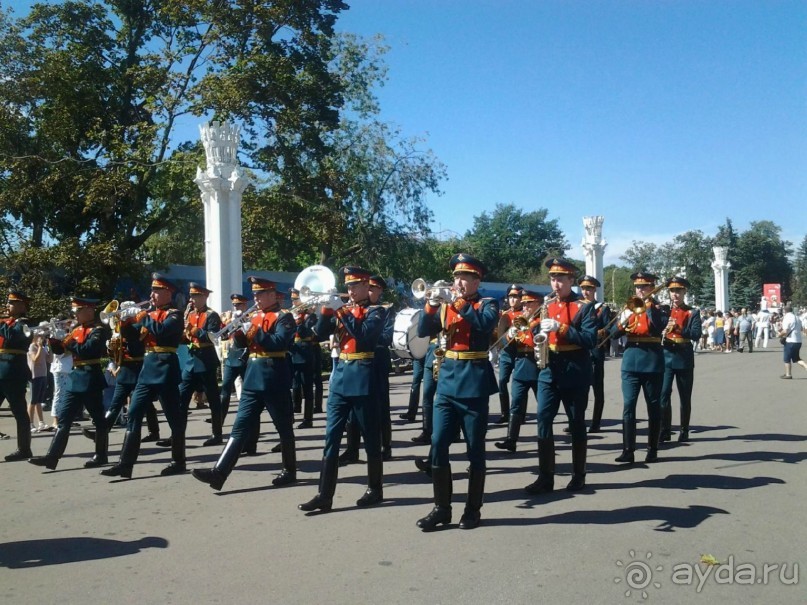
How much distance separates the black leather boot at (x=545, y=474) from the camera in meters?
6.88

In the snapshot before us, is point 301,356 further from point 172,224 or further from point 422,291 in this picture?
point 172,224

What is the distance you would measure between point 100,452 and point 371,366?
3756 millimetres

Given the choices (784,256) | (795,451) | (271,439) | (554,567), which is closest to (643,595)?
(554,567)

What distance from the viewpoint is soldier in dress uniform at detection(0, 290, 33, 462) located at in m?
8.80

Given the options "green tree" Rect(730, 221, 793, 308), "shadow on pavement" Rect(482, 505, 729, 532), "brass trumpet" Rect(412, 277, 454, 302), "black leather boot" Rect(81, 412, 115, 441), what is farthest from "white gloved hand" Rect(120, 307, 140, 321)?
"green tree" Rect(730, 221, 793, 308)

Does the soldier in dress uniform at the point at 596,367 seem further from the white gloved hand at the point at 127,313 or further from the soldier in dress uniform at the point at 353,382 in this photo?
the white gloved hand at the point at 127,313

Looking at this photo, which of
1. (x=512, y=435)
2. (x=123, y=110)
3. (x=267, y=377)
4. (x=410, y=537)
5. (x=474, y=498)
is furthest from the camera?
(x=123, y=110)

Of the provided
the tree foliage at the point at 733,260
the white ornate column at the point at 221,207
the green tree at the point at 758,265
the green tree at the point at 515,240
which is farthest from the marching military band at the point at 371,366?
the green tree at the point at 515,240

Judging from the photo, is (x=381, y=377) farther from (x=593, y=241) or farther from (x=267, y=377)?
(x=593, y=241)

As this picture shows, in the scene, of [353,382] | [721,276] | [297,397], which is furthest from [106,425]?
[721,276]

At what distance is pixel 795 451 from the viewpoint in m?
8.86

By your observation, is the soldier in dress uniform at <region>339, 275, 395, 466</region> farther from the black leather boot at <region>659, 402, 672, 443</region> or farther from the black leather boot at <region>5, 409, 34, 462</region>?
the black leather boot at <region>5, 409, 34, 462</region>

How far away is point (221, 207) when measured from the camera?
1733 cm

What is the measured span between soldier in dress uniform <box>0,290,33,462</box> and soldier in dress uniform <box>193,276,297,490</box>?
Answer: 3168 mm
